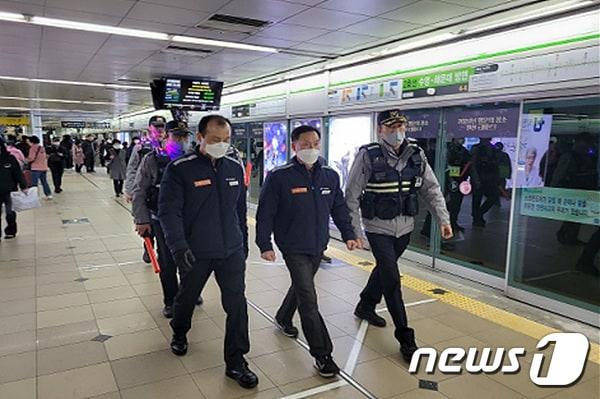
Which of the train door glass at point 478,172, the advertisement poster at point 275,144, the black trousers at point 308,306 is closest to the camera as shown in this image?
the black trousers at point 308,306

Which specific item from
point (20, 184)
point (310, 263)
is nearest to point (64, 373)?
point (310, 263)

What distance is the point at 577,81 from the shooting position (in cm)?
353

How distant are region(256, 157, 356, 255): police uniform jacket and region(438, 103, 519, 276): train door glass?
2466mm

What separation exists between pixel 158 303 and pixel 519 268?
3.36 meters

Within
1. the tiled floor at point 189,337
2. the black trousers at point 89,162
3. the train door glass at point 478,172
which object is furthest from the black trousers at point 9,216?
the black trousers at point 89,162

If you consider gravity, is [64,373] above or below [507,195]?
below

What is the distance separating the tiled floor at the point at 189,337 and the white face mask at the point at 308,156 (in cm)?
130

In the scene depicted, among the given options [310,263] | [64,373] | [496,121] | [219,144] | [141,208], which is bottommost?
[64,373]

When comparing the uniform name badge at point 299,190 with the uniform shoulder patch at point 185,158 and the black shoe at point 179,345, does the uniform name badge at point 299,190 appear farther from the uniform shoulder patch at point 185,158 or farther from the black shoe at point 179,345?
the black shoe at point 179,345

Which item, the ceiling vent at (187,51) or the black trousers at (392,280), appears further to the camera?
the ceiling vent at (187,51)

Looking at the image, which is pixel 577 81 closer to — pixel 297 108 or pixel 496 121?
pixel 496 121

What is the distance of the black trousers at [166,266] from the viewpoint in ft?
11.0

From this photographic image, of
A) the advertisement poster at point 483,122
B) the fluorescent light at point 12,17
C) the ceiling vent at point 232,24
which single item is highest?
the ceiling vent at point 232,24

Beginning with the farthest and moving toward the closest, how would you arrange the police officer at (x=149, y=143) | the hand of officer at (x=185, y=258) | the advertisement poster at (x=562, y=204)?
1. the police officer at (x=149, y=143)
2. the advertisement poster at (x=562, y=204)
3. the hand of officer at (x=185, y=258)
